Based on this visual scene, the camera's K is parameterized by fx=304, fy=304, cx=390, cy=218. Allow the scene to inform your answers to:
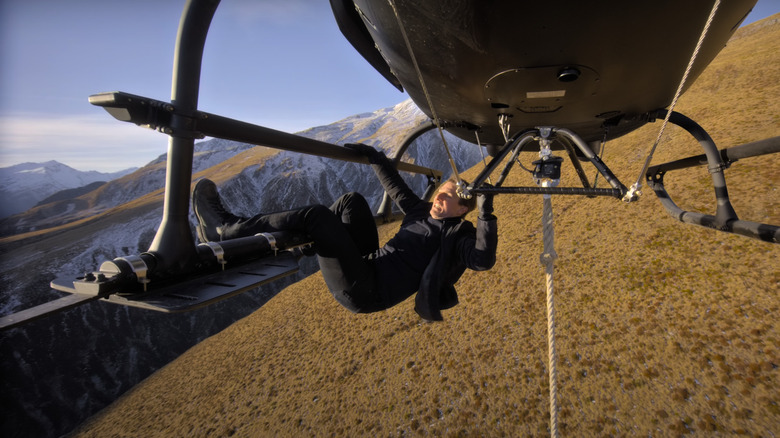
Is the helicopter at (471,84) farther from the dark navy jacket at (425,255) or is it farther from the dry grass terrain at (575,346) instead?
the dry grass terrain at (575,346)

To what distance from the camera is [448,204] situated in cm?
268

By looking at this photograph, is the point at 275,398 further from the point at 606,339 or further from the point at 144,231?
the point at 144,231

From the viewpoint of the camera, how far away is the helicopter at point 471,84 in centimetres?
105

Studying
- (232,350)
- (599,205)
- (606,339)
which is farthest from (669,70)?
(232,350)

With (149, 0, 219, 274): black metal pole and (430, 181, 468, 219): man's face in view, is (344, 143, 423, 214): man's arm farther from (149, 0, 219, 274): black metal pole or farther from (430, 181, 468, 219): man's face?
(149, 0, 219, 274): black metal pole

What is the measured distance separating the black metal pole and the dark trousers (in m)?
0.64

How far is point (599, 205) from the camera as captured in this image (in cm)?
798

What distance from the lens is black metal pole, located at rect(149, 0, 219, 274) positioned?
49.8 inches

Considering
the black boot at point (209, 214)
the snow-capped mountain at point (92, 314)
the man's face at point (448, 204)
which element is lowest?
the snow-capped mountain at point (92, 314)

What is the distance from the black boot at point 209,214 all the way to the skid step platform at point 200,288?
2.66ft

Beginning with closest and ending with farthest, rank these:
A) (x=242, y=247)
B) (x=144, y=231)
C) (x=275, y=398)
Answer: (x=242, y=247)
(x=275, y=398)
(x=144, y=231)

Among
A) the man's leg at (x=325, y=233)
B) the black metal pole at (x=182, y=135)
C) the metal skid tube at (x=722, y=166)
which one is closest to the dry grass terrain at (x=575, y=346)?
the metal skid tube at (x=722, y=166)

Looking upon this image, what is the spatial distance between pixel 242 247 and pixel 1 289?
45977mm

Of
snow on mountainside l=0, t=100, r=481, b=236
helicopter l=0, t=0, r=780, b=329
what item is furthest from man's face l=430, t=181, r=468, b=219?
snow on mountainside l=0, t=100, r=481, b=236
